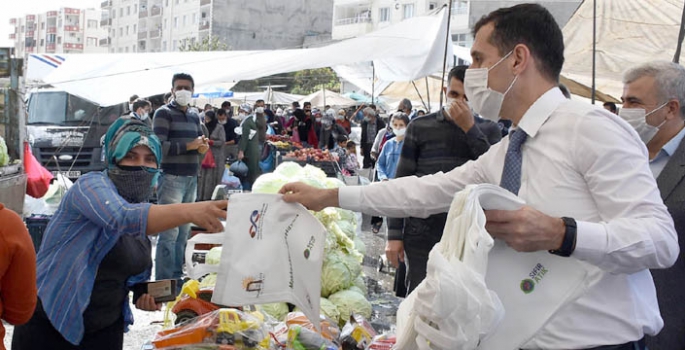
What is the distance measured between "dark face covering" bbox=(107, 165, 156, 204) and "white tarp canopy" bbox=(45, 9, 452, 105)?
659cm

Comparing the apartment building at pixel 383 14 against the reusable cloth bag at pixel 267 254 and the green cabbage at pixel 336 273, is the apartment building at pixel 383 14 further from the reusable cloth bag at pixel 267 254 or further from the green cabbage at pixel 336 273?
the reusable cloth bag at pixel 267 254

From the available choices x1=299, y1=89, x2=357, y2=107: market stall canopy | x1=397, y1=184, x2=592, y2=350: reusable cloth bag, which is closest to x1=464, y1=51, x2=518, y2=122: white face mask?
x1=397, y1=184, x2=592, y2=350: reusable cloth bag

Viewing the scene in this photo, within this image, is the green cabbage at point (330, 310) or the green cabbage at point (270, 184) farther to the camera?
the green cabbage at point (270, 184)

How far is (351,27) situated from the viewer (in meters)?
68.3

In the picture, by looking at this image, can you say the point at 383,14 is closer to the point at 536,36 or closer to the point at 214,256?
the point at 214,256

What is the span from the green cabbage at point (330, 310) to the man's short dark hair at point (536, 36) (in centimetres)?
342

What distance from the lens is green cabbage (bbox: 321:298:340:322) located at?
5.45 m

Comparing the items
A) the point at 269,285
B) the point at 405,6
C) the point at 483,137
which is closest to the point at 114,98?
the point at 483,137

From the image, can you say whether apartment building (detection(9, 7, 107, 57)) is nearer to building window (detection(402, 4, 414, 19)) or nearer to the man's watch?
building window (detection(402, 4, 414, 19))

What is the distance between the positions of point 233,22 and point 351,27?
79.3 ft

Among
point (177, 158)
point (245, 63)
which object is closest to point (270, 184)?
point (177, 158)

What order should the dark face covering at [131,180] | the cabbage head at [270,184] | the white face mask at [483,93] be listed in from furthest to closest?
the cabbage head at [270,184] → the dark face covering at [131,180] → the white face mask at [483,93]

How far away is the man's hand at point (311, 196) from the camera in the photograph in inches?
117

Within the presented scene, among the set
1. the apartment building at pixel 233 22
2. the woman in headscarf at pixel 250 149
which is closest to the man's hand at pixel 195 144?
the woman in headscarf at pixel 250 149
